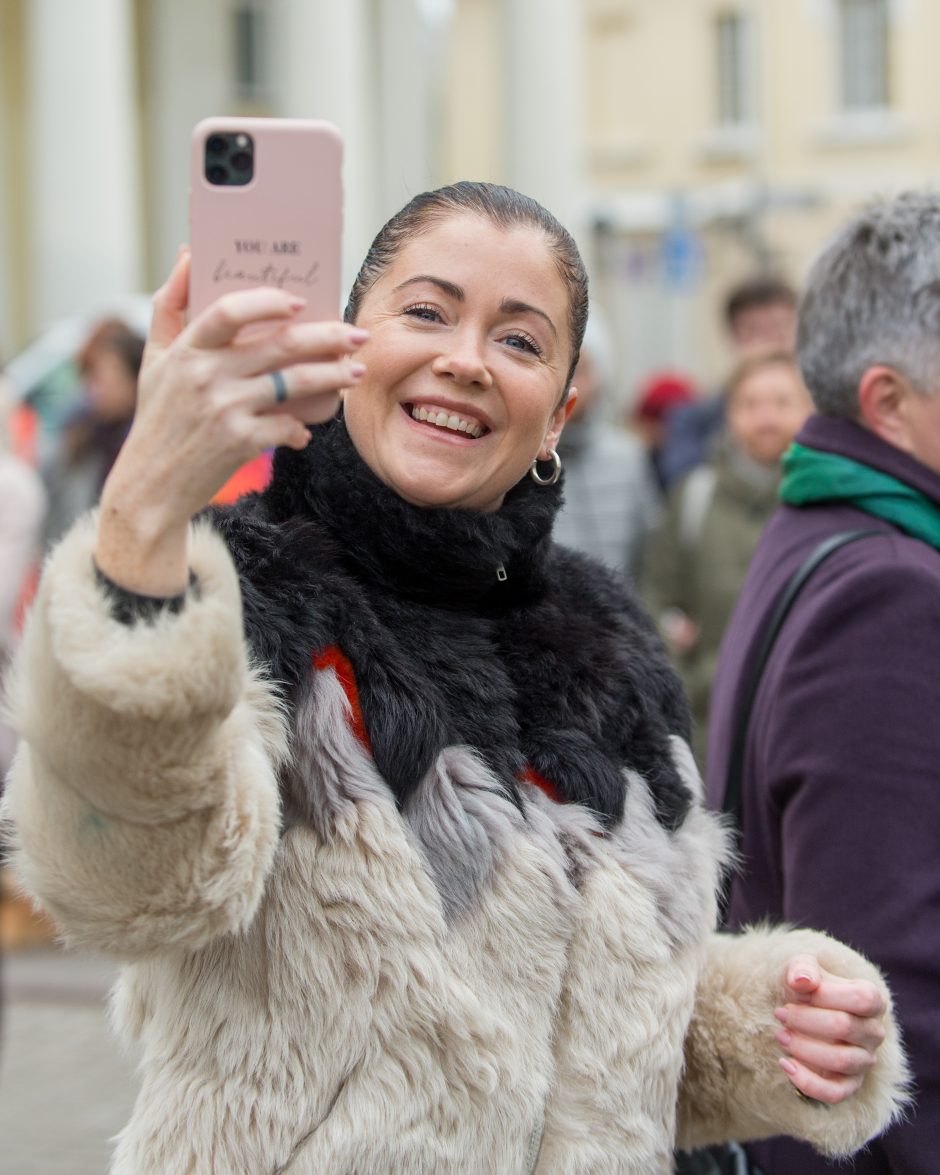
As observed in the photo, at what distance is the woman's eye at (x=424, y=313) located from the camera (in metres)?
1.98

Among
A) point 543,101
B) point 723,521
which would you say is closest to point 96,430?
point 723,521

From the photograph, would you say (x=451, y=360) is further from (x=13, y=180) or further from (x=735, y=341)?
(x=13, y=180)

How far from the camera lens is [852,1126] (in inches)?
82.1

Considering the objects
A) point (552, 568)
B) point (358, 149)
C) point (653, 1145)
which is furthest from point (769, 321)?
point (358, 149)

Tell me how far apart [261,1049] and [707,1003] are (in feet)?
2.09

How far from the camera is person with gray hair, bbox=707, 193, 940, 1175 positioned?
2.25 m

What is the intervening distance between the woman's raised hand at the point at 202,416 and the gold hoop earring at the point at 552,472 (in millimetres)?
620

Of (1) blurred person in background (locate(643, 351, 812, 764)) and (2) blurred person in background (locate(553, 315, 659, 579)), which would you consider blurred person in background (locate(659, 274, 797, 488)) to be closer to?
(2) blurred person in background (locate(553, 315, 659, 579))

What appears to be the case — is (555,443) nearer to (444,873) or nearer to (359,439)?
(359,439)

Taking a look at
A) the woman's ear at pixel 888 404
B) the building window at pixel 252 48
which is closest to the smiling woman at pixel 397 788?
the woman's ear at pixel 888 404

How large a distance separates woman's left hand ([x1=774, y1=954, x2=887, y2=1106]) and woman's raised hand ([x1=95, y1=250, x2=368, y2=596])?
0.95m

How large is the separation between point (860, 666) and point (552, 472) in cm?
51

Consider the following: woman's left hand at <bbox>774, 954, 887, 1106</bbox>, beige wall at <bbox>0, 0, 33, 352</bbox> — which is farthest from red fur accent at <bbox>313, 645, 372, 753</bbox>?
beige wall at <bbox>0, 0, 33, 352</bbox>

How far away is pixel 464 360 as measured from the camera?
1.95 metres
